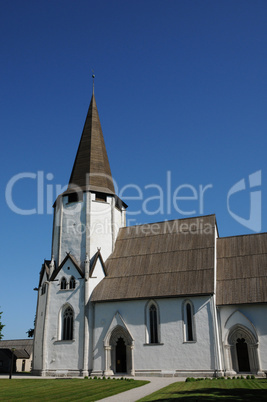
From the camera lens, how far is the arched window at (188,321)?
84.3 feet

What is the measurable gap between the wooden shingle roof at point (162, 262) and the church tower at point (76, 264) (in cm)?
129

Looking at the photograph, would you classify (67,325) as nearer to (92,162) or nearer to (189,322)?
(189,322)

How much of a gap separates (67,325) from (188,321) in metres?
9.84

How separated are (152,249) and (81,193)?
8244 mm

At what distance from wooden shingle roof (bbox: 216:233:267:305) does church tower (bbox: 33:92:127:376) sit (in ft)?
32.3

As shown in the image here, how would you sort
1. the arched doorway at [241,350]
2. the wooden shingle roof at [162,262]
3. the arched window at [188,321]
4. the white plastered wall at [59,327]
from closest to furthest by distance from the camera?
the arched doorway at [241,350], the arched window at [188,321], the wooden shingle roof at [162,262], the white plastered wall at [59,327]

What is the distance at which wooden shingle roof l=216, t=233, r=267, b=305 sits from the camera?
25.6 meters

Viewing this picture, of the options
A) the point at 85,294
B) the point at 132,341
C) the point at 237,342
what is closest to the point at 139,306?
the point at 132,341

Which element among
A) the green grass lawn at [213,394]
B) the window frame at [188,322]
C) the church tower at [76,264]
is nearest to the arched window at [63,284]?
the church tower at [76,264]

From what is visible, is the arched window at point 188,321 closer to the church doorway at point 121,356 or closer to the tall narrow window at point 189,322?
the tall narrow window at point 189,322

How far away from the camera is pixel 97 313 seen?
2833cm

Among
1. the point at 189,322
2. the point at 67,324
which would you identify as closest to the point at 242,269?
the point at 189,322

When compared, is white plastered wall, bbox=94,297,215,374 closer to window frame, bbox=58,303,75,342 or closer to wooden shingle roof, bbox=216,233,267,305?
wooden shingle roof, bbox=216,233,267,305

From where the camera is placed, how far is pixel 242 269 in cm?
2759
